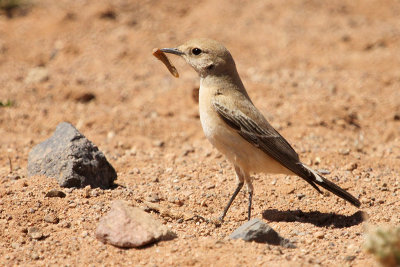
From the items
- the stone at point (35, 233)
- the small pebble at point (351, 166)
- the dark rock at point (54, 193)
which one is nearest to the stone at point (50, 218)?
the stone at point (35, 233)

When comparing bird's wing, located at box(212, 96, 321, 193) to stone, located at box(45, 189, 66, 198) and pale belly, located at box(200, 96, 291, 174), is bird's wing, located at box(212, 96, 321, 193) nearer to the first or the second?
pale belly, located at box(200, 96, 291, 174)

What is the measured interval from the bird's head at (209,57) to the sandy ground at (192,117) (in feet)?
4.99

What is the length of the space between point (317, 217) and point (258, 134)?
118 centimetres

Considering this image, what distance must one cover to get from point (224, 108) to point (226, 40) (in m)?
7.97

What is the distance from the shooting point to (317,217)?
619cm

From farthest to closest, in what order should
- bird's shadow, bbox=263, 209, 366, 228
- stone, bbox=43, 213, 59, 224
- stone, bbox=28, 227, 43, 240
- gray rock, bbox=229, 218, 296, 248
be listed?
bird's shadow, bbox=263, 209, 366, 228
stone, bbox=43, 213, 59, 224
stone, bbox=28, 227, 43, 240
gray rock, bbox=229, 218, 296, 248

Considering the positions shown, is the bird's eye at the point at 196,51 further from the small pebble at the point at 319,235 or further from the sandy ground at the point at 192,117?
the small pebble at the point at 319,235

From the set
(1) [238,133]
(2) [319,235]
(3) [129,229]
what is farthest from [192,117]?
→ (3) [129,229]

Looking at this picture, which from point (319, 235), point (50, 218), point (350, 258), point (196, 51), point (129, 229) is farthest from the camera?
point (196, 51)

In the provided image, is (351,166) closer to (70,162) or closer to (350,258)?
(350,258)

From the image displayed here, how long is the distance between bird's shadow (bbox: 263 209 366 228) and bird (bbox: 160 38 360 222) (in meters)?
0.23

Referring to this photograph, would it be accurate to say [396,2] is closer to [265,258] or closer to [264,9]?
[264,9]

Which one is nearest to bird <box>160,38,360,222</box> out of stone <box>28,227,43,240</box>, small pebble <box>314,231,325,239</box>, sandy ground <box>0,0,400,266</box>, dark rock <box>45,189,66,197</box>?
sandy ground <box>0,0,400,266</box>

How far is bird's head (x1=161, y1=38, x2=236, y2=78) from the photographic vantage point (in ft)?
20.9
